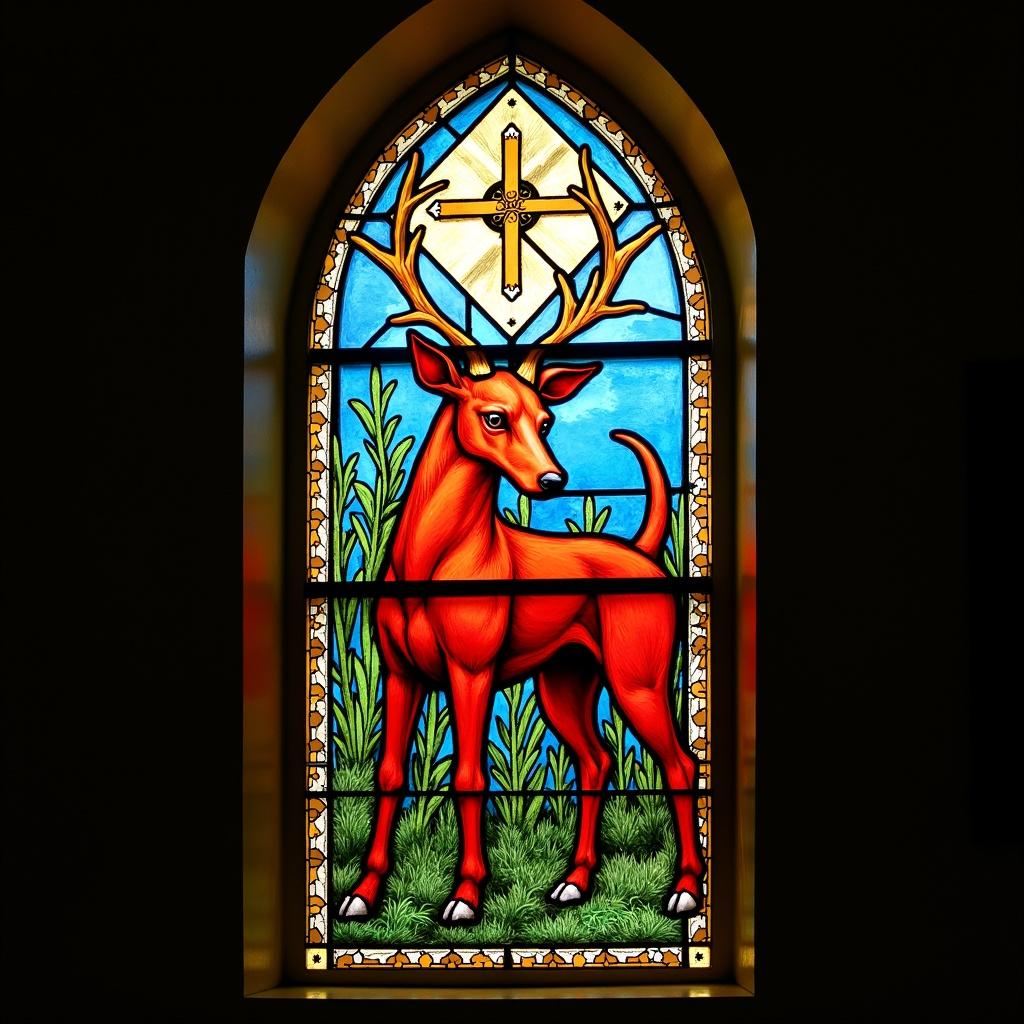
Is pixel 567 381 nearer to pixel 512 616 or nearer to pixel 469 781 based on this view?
pixel 512 616

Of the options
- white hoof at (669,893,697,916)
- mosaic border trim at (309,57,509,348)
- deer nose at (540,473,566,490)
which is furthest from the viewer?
mosaic border trim at (309,57,509,348)

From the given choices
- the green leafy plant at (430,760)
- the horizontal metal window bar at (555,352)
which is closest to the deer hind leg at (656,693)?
the green leafy plant at (430,760)

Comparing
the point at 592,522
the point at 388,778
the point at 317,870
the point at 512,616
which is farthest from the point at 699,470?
the point at 317,870

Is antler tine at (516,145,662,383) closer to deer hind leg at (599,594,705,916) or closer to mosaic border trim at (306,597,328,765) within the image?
deer hind leg at (599,594,705,916)

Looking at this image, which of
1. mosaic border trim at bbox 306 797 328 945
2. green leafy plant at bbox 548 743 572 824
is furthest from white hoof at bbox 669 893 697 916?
mosaic border trim at bbox 306 797 328 945

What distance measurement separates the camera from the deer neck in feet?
11.3

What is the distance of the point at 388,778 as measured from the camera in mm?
3404

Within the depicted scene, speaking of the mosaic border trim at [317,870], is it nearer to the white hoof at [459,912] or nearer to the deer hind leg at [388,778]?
→ the deer hind leg at [388,778]

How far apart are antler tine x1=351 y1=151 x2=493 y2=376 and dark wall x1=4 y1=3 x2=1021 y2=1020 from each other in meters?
0.39

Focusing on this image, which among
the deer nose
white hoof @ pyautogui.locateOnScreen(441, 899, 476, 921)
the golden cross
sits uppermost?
the golden cross

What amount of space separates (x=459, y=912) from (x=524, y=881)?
→ 0.17 meters
